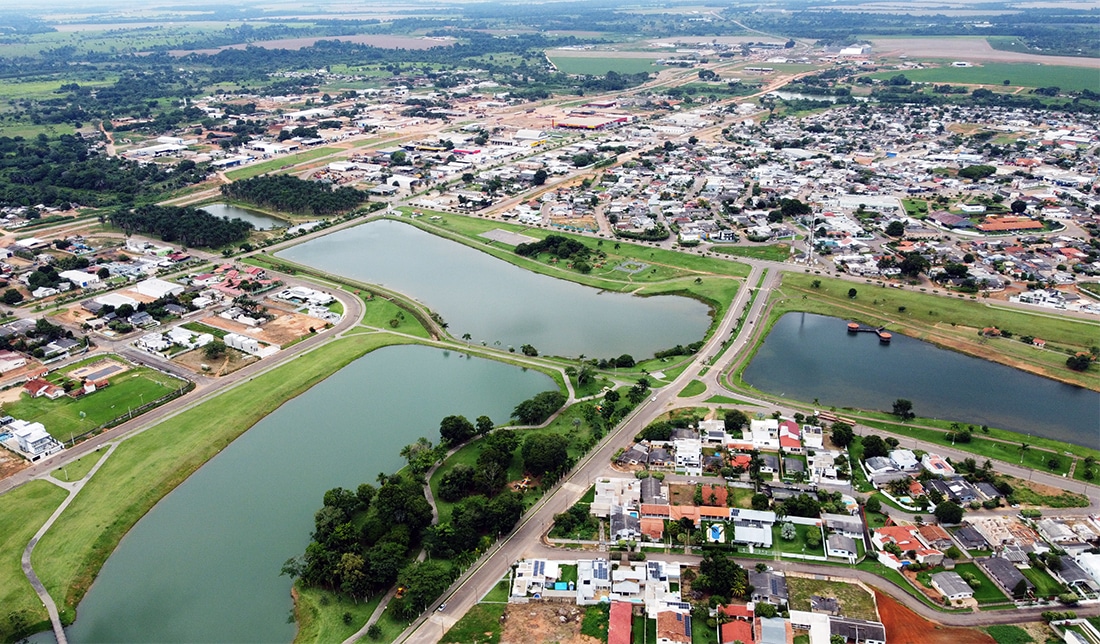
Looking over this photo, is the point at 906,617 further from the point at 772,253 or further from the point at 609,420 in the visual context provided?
the point at 772,253

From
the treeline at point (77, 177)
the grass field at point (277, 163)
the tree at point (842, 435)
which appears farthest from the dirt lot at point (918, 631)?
the grass field at point (277, 163)

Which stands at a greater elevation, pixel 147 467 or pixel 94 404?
pixel 94 404

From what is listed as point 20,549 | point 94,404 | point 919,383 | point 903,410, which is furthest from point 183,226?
point 919,383

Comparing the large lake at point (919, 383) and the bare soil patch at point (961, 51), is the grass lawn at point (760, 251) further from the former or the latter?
the bare soil patch at point (961, 51)

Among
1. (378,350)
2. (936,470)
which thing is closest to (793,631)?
(936,470)

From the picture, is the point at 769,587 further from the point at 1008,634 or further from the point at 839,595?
the point at 1008,634
